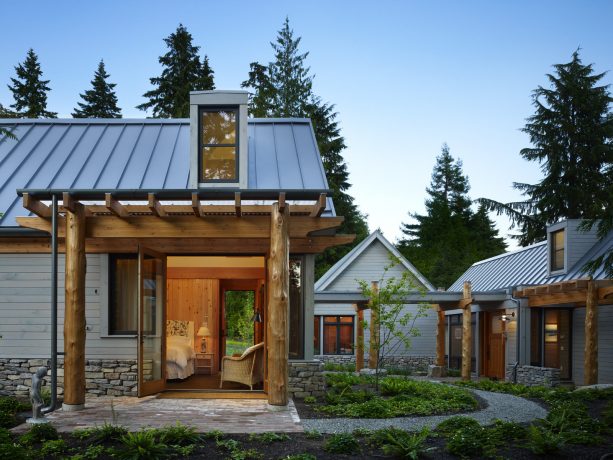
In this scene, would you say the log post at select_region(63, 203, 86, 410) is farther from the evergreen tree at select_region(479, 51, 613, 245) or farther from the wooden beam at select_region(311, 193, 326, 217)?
the evergreen tree at select_region(479, 51, 613, 245)

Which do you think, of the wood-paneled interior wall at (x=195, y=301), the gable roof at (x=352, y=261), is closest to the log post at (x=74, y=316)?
the wood-paneled interior wall at (x=195, y=301)

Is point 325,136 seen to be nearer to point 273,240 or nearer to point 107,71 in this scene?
point 107,71

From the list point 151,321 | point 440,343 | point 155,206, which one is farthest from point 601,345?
point 155,206

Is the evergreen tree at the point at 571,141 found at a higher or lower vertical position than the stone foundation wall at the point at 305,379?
higher

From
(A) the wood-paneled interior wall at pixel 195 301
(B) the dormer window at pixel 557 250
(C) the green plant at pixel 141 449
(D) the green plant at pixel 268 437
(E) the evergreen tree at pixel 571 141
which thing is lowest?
(D) the green plant at pixel 268 437

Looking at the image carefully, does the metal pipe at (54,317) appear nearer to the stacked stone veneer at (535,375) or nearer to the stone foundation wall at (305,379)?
the stone foundation wall at (305,379)

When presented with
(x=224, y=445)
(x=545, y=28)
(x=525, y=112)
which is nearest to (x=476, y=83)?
(x=545, y=28)

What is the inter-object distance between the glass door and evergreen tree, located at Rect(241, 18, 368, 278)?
21303 millimetres

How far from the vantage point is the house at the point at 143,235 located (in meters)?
9.56

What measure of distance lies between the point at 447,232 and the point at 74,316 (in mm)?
34541

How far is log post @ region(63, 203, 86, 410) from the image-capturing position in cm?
942

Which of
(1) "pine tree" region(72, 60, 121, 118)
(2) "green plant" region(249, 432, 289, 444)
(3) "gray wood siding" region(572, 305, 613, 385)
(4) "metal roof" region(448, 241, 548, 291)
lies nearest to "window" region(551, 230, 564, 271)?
(4) "metal roof" region(448, 241, 548, 291)

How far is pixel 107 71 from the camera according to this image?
1420 inches

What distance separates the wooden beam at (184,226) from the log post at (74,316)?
0.37 meters
